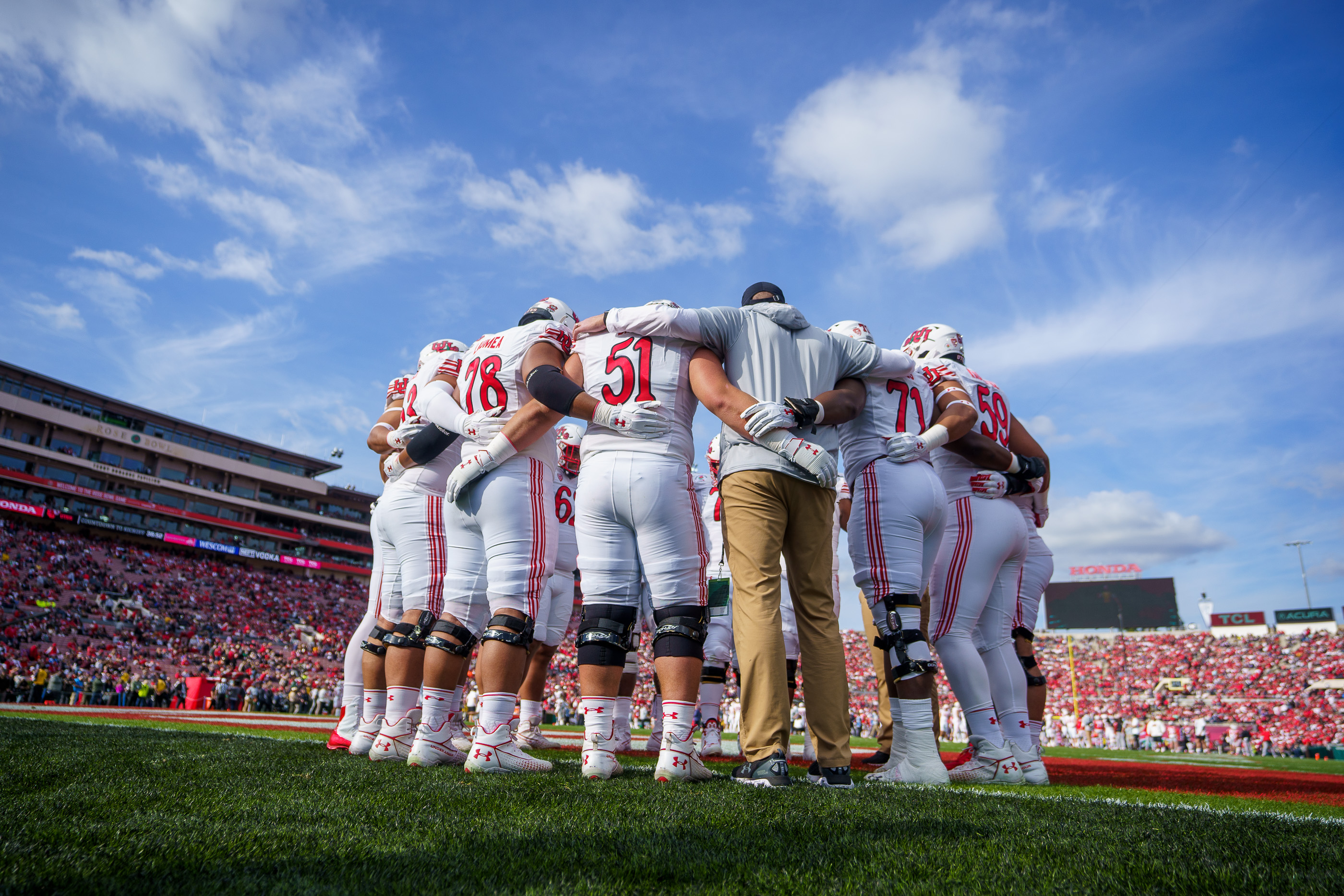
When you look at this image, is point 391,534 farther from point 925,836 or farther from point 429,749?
point 925,836

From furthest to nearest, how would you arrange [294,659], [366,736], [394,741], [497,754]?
[294,659] < [366,736] < [394,741] < [497,754]

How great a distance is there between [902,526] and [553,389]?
211 cm

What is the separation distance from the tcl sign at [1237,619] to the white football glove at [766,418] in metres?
63.6

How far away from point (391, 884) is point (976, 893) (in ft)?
3.78

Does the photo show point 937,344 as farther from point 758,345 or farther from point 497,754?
point 497,754

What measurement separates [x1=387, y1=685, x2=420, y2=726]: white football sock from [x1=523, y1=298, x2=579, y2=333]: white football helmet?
2.50 meters

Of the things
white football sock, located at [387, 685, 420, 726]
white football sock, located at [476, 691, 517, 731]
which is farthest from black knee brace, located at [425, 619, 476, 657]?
white football sock, located at [387, 685, 420, 726]

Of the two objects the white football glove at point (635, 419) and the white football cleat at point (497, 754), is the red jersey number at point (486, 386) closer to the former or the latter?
the white football glove at point (635, 419)

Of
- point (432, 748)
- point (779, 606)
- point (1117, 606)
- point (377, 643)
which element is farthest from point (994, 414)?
point (1117, 606)

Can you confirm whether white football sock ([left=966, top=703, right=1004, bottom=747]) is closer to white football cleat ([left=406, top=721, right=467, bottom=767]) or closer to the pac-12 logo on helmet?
white football cleat ([left=406, top=721, right=467, bottom=767])

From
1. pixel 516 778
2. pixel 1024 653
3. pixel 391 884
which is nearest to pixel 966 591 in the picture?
pixel 1024 653

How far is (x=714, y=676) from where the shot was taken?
6488 millimetres

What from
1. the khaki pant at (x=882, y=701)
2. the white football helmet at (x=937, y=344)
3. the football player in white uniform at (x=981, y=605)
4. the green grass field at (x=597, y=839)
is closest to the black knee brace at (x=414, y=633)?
the green grass field at (x=597, y=839)

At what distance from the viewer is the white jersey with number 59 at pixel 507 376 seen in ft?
14.4
